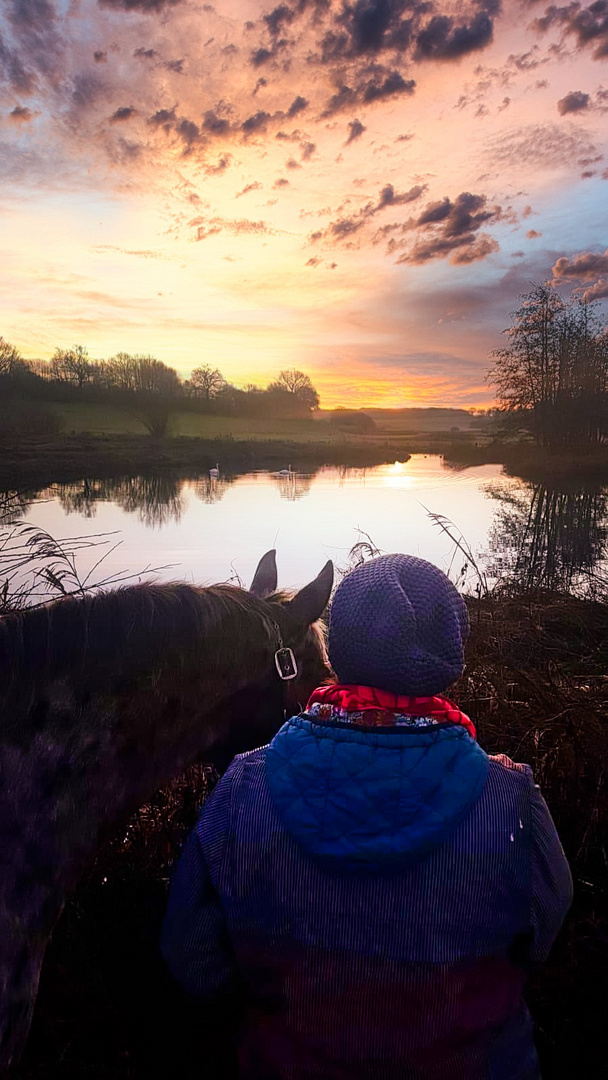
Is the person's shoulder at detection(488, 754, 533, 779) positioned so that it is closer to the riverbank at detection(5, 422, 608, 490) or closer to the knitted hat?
the knitted hat

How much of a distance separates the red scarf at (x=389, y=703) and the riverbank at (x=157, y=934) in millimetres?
1841

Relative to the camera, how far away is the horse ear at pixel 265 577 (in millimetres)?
3619

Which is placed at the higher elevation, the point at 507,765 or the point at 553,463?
the point at 507,765

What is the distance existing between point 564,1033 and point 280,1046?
1.58 m

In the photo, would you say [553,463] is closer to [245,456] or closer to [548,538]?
[548,538]

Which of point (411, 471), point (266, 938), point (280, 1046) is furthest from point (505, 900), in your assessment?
point (411, 471)

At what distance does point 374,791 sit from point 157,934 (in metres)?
2.17

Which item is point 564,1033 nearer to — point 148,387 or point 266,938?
point 266,938

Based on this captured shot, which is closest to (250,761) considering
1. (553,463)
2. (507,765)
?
(507,765)

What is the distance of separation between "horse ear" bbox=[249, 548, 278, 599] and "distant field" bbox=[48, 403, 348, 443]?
33.6 meters

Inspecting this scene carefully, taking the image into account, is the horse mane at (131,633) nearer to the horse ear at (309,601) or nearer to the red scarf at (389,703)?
the horse ear at (309,601)

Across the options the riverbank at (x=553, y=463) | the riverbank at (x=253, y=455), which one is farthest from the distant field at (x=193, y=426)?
the riverbank at (x=553, y=463)

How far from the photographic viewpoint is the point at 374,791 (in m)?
1.31

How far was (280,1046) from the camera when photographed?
1.50 m
